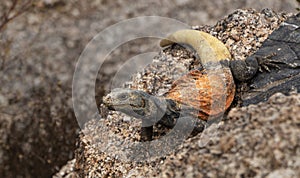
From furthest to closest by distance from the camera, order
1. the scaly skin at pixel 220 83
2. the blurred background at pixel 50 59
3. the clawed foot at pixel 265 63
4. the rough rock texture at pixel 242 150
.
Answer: the blurred background at pixel 50 59
the clawed foot at pixel 265 63
the scaly skin at pixel 220 83
the rough rock texture at pixel 242 150

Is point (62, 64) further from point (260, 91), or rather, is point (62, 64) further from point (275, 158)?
point (275, 158)

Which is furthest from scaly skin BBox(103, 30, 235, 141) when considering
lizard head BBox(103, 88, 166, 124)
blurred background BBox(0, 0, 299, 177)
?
blurred background BBox(0, 0, 299, 177)

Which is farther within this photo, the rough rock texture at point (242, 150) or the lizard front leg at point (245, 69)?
the lizard front leg at point (245, 69)

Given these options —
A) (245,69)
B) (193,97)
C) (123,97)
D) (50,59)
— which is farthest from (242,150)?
(50,59)

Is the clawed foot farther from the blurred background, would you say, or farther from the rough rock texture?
the blurred background

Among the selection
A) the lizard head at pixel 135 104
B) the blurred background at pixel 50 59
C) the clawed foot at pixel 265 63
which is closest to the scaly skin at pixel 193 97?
the lizard head at pixel 135 104

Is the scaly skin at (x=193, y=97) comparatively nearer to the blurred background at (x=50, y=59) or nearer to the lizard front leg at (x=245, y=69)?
the lizard front leg at (x=245, y=69)

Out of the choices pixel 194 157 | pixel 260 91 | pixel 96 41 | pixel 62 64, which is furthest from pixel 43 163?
pixel 194 157
